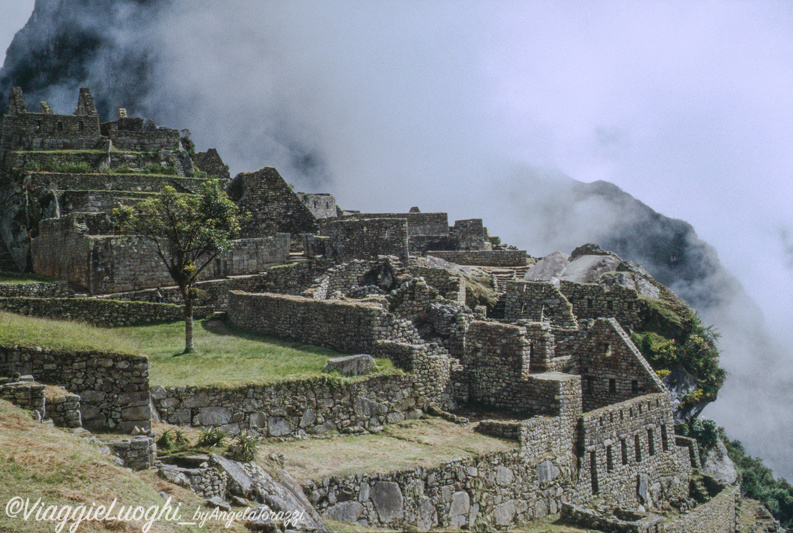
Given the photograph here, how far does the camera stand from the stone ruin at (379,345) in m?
11.3

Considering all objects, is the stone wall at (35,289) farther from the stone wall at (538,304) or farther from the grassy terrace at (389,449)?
the stone wall at (538,304)

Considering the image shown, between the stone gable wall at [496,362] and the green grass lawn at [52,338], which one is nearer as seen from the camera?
the green grass lawn at [52,338]

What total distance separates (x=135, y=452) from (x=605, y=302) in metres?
17.1

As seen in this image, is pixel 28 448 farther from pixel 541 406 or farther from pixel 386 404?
pixel 541 406

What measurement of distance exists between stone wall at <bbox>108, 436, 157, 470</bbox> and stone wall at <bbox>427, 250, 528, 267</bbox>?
22.2 meters

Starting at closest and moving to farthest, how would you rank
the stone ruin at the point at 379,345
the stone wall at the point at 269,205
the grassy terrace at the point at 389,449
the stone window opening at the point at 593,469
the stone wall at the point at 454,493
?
the stone wall at the point at 454,493 < the grassy terrace at the point at 389,449 < the stone ruin at the point at 379,345 < the stone window opening at the point at 593,469 < the stone wall at the point at 269,205

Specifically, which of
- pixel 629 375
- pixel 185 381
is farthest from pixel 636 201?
pixel 185 381

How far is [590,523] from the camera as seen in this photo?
1398 centimetres

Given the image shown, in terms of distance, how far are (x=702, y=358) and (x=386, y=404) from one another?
514 inches

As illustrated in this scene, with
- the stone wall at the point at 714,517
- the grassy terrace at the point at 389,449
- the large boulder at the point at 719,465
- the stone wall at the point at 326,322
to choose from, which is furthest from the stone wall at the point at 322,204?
the grassy terrace at the point at 389,449

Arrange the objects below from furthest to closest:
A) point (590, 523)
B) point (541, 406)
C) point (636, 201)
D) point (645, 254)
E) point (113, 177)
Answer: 1. point (636, 201)
2. point (645, 254)
3. point (113, 177)
4. point (541, 406)
5. point (590, 523)

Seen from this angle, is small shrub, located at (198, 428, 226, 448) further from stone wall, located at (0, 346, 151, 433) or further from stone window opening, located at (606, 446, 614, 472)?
stone window opening, located at (606, 446, 614, 472)

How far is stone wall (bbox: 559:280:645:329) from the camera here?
22.0m

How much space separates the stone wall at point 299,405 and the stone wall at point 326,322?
147 centimetres
